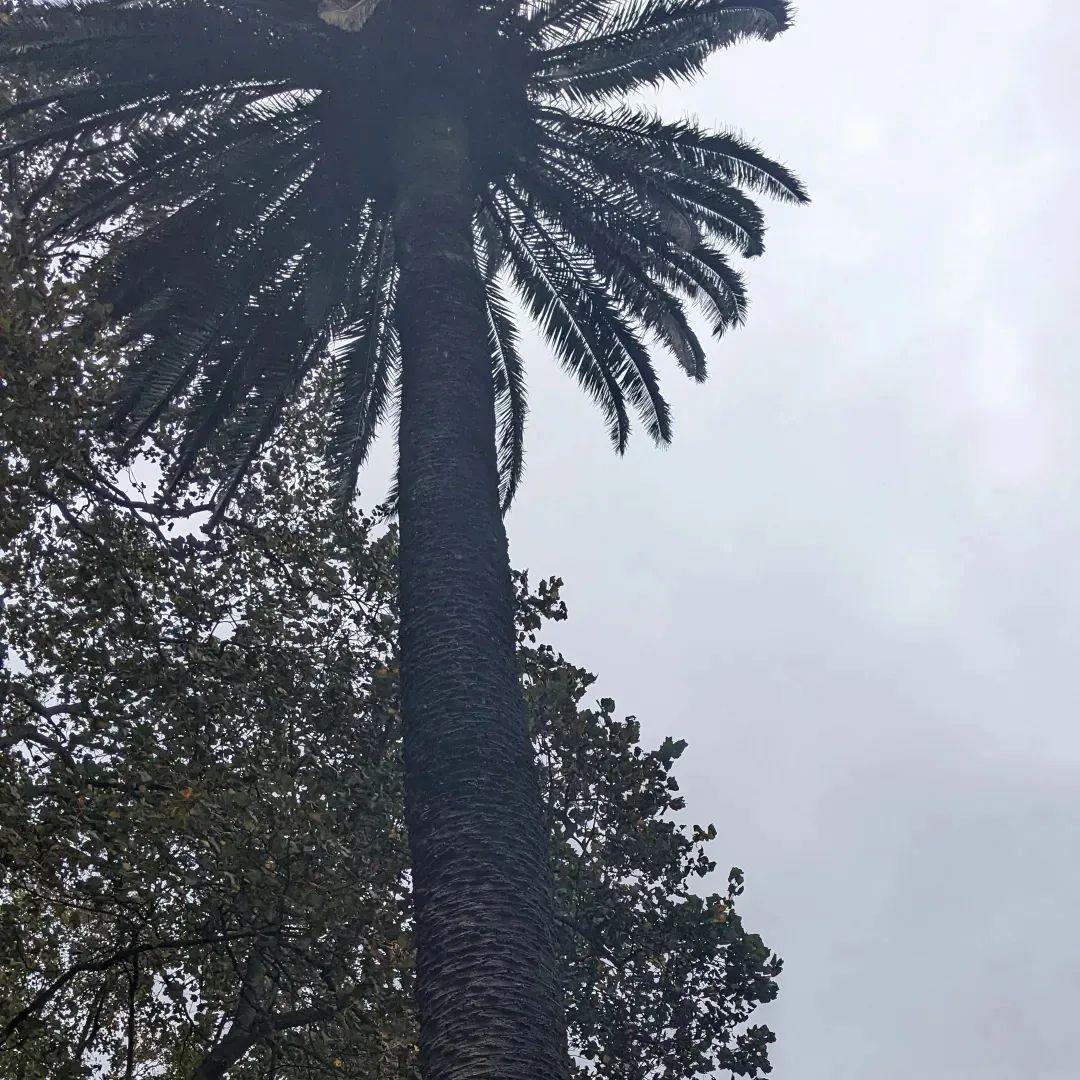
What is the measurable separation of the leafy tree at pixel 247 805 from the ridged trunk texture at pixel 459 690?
1.45 m

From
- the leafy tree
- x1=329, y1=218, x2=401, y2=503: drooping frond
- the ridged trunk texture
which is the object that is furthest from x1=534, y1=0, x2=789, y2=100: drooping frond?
the leafy tree

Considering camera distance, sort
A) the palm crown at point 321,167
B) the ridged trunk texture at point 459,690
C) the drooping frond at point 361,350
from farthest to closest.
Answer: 1. the drooping frond at point 361,350
2. the palm crown at point 321,167
3. the ridged trunk texture at point 459,690

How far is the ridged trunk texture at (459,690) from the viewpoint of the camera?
21.6 ft

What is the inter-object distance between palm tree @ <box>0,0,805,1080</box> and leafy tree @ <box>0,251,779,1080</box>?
4.06ft

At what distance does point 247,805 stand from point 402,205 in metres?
6.01

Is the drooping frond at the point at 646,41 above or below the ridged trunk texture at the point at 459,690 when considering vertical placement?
above

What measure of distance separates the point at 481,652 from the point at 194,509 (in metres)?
5.51

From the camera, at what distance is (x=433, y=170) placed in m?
11.1

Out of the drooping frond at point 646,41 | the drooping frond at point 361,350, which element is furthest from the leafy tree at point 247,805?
the drooping frond at point 646,41

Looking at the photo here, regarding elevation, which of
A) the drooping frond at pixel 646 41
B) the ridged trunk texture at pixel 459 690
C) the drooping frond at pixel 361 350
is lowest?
the ridged trunk texture at pixel 459 690

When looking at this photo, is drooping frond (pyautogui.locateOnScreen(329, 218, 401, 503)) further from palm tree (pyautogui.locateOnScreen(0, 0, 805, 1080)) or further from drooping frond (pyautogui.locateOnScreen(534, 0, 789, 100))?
drooping frond (pyautogui.locateOnScreen(534, 0, 789, 100))

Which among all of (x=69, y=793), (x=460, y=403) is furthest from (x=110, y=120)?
(x=69, y=793)

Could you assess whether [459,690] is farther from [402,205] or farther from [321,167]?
[321,167]

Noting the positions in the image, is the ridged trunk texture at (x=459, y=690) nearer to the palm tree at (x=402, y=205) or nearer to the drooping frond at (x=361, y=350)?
the palm tree at (x=402, y=205)
